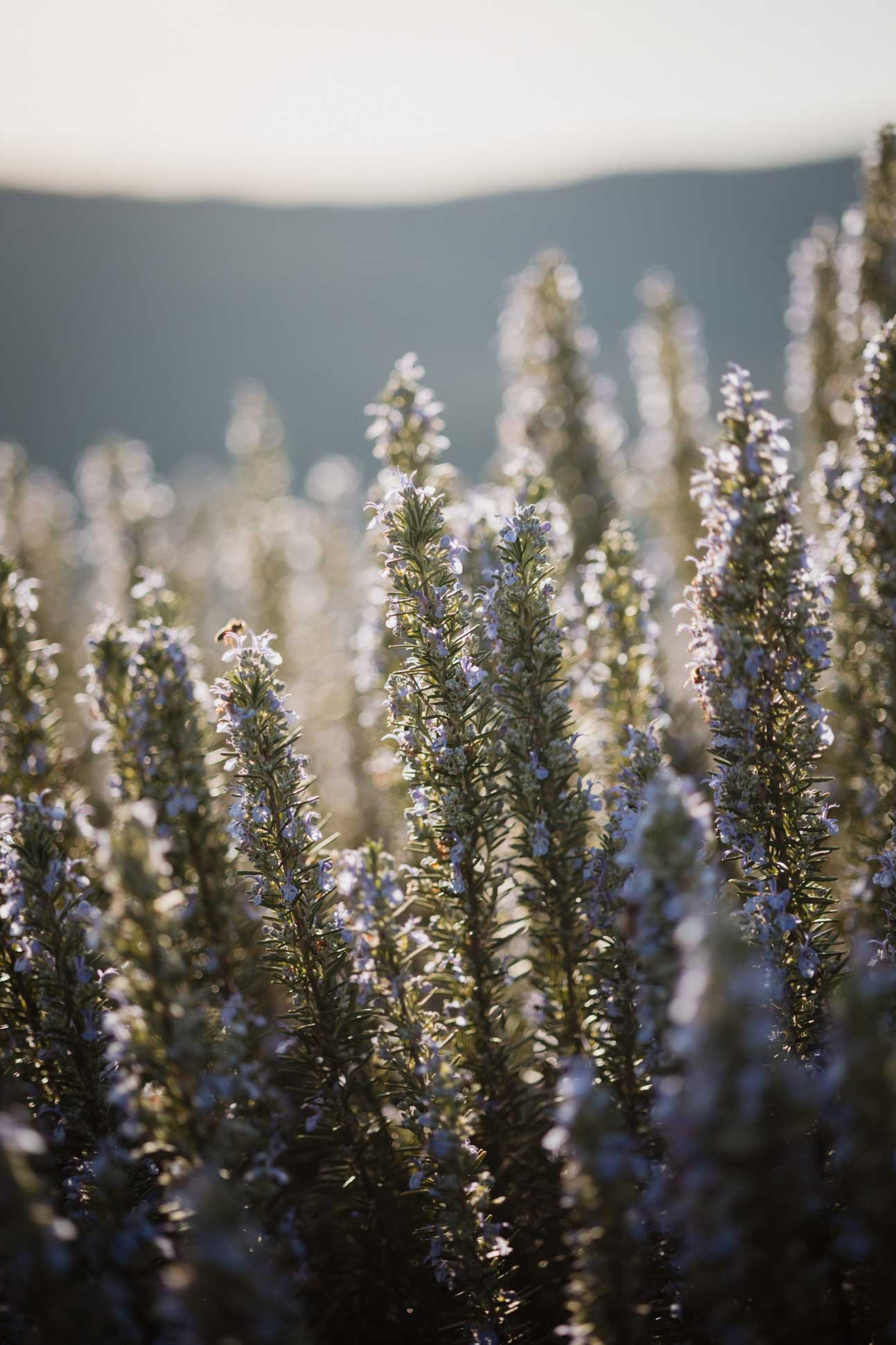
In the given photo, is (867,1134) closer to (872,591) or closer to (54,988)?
(872,591)

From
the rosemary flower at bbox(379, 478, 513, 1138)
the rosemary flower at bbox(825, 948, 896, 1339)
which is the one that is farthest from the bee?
the rosemary flower at bbox(825, 948, 896, 1339)

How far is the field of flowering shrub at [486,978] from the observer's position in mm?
3410

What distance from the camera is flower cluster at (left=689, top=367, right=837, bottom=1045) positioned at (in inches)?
193

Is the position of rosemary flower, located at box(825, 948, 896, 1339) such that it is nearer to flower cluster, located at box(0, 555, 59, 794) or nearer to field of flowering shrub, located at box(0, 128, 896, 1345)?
field of flowering shrub, located at box(0, 128, 896, 1345)

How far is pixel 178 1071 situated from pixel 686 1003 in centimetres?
261

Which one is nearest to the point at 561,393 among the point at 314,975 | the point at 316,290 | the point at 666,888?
the point at 314,975

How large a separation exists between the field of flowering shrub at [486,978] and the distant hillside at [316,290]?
78.6 m

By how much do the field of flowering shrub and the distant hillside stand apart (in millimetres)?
78632

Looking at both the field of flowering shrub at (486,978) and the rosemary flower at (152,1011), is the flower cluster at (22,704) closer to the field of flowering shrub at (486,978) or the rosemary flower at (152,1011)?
the field of flowering shrub at (486,978)

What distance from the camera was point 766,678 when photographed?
4.96m

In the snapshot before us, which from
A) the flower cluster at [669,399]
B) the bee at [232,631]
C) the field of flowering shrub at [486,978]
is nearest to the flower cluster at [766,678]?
the field of flowering shrub at [486,978]

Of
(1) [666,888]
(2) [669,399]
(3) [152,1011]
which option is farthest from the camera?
(2) [669,399]

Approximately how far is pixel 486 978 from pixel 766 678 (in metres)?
2.79

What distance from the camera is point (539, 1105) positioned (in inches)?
231
